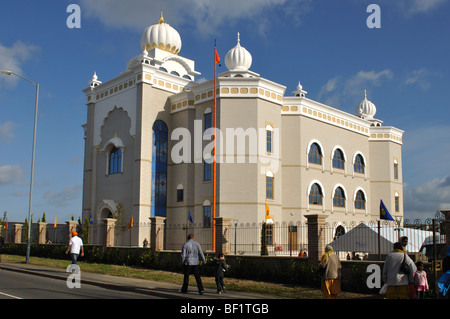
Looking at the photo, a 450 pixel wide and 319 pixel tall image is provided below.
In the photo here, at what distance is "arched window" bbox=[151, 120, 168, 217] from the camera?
3391 cm

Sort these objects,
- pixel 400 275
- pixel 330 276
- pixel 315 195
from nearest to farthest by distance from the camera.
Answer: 1. pixel 400 275
2. pixel 330 276
3. pixel 315 195

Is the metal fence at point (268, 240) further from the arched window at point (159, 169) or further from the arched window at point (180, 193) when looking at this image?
the arched window at point (159, 169)

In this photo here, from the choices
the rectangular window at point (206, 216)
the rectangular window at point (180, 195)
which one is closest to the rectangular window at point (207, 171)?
the rectangular window at point (206, 216)

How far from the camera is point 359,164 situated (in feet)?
136

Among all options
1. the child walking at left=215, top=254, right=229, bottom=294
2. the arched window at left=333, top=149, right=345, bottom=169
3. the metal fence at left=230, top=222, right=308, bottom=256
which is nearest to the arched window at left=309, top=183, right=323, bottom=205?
the metal fence at left=230, top=222, right=308, bottom=256

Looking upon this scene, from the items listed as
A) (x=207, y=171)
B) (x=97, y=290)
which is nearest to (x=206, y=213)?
(x=207, y=171)

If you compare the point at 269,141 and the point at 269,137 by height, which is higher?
the point at 269,137

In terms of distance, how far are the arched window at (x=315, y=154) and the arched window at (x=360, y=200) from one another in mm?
5892

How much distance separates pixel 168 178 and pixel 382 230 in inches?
749

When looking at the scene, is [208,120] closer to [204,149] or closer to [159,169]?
[204,149]

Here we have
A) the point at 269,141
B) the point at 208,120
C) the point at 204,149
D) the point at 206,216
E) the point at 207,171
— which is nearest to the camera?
the point at 206,216

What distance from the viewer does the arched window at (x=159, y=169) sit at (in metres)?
33.9

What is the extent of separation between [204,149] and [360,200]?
51.5 feet
